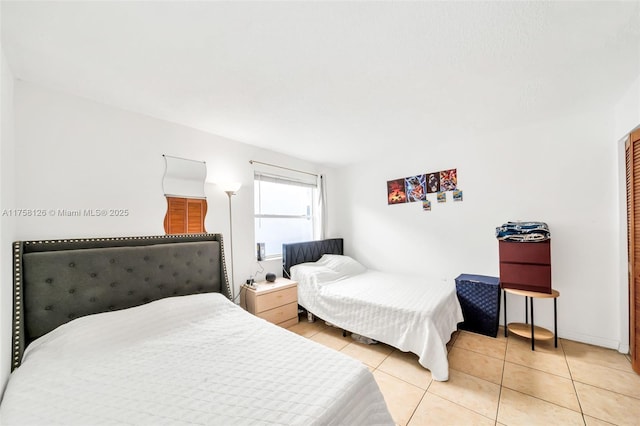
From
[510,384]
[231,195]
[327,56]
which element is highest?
[327,56]

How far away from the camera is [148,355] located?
1439 mm

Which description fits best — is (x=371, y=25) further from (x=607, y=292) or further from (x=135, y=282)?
(x=607, y=292)

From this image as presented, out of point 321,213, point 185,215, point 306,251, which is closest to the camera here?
point 185,215

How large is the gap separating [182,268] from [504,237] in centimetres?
344

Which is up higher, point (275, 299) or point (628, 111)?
point (628, 111)

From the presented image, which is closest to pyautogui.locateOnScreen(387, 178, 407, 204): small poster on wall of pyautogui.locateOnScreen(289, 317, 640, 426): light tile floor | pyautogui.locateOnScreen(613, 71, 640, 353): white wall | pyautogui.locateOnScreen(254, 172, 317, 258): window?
pyautogui.locateOnScreen(254, 172, 317, 258): window

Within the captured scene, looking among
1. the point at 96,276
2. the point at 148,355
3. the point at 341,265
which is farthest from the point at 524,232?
the point at 96,276

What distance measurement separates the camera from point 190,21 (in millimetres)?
1217

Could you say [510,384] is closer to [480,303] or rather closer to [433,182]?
[480,303]

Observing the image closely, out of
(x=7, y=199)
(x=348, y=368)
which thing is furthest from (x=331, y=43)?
(x=7, y=199)

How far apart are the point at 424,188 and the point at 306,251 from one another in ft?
6.62

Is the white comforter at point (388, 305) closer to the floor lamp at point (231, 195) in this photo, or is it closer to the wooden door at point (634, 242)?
the floor lamp at point (231, 195)

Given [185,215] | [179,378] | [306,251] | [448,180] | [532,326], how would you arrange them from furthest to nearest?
[306,251]
[448,180]
[185,215]
[532,326]
[179,378]

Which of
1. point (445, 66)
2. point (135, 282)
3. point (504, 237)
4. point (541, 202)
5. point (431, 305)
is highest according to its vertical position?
point (445, 66)
